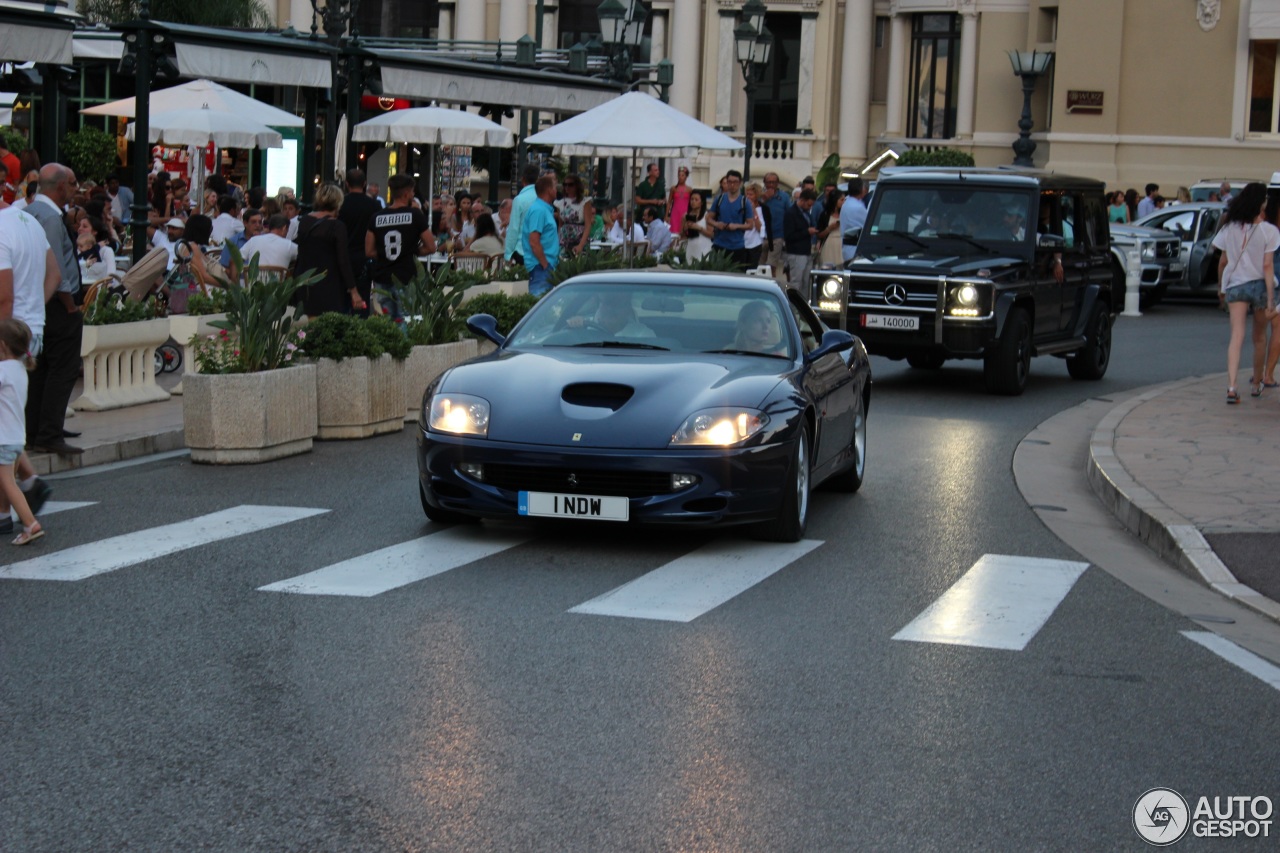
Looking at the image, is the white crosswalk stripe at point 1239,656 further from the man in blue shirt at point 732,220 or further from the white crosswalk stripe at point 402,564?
the man in blue shirt at point 732,220

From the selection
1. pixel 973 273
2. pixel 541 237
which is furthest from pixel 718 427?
pixel 541 237

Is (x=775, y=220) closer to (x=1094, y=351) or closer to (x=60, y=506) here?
(x=1094, y=351)

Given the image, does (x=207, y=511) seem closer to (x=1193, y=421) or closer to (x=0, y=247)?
(x=0, y=247)

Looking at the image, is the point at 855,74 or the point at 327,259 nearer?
the point at 327,259

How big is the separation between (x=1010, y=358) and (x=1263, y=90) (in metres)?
33.3

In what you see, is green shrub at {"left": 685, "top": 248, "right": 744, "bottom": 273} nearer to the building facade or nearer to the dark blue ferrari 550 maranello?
the dark blue ferrari 550 maranello

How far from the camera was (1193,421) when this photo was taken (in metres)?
15.2

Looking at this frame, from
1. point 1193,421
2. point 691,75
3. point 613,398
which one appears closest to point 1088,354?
point 1193,421

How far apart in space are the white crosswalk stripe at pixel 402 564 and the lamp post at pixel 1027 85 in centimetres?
3979

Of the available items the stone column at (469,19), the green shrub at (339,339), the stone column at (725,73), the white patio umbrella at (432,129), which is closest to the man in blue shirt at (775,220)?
the white patio umbrella at (432,129)

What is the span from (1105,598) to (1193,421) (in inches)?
276

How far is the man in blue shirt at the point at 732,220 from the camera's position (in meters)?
24.8

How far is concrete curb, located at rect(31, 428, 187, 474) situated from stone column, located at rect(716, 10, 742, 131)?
4490 centimetres

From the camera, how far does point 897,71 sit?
180 ft
